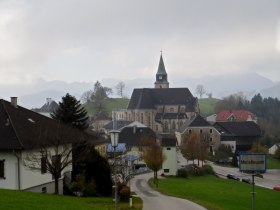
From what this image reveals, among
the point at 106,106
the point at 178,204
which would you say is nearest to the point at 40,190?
the point at 178,204

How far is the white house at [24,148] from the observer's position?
2612 centimetres

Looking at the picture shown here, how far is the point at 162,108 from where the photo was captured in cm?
14138

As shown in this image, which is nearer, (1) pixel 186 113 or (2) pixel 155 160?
(2) pixel 155 160

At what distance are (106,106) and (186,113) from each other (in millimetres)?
62979

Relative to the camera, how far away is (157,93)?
144625 millimetres

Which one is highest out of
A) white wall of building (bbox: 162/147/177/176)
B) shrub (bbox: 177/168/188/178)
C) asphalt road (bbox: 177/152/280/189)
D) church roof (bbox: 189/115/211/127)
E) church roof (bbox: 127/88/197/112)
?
church roof (bbox: 127/88/197/112)

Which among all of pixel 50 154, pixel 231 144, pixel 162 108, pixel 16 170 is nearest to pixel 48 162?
pixel 50 154

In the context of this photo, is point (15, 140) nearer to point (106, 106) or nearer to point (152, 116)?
point (152, 116)

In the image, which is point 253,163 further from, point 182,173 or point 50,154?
point 182,173

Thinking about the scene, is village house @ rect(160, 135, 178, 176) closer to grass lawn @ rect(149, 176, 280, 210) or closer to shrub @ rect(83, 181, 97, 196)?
grass lawn @ rect(149, 176, 280, 210)

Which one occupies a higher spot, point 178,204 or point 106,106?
point 106,106

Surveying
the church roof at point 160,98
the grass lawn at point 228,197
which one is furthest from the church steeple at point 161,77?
the grass lawn at point 228,197

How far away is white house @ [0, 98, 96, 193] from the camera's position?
26.1m

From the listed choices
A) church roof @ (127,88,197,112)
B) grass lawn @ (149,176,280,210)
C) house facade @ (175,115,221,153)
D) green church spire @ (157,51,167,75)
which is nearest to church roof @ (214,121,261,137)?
Answer: house facade @ (175,115,221,153)
